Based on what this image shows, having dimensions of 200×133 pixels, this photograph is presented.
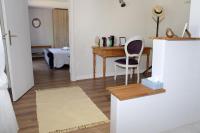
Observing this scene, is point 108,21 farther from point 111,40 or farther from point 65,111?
point 65,111

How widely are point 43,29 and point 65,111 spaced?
19.3ft

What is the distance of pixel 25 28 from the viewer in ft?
10.3

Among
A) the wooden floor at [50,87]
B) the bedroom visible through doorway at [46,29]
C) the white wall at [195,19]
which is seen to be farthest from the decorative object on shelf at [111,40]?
the bedroom visible through doorway at [46,29]

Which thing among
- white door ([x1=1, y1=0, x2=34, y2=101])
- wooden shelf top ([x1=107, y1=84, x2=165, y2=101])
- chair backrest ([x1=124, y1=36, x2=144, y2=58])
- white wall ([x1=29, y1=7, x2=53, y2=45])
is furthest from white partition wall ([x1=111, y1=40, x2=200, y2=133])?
white wall ([x1=29, y1=7, x2=53, y2=45])

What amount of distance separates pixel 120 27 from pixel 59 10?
13.5ft

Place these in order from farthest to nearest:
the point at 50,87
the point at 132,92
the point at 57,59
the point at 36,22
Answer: the point at 36,22 < the point at 57,59 < the point at 50,87 < the point at 132,92

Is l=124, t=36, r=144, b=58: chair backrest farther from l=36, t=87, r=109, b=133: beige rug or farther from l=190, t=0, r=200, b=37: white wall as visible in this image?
l=190, t=0, r=200, b=37: white wall

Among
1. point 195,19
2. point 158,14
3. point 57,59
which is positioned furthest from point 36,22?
point 195,19

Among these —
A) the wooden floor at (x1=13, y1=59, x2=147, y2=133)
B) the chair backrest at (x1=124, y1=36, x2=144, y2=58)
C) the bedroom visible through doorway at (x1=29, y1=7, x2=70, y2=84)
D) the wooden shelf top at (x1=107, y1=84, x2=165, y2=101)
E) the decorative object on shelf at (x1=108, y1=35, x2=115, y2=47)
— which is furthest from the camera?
the bedroom visible through doorway at (x1=29, y1=7, x2=70, y2=84)

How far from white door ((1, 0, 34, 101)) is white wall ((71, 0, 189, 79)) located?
3.20ft

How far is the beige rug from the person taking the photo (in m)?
2.08

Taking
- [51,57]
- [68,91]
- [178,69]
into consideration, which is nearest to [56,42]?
[51,57]

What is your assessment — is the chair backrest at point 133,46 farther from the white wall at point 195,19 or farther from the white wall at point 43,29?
the white wall at point 43,29

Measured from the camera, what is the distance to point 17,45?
2850 mm
